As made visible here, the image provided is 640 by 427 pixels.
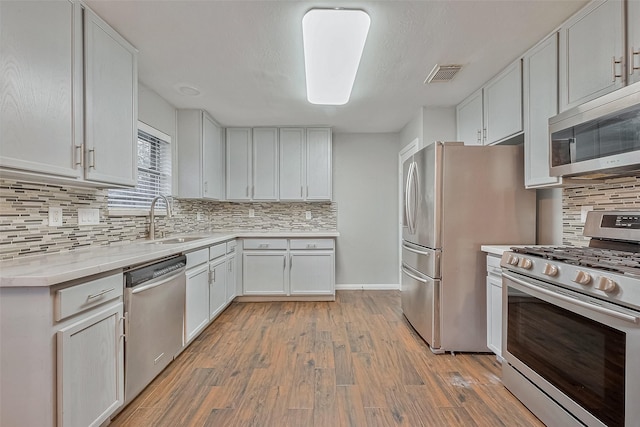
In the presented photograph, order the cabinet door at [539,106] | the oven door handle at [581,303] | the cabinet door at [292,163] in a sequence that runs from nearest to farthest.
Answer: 1. the oven door handle at [581,303]
2. the cabinet door at [539,106]
3. the cabinet door at [292,163]

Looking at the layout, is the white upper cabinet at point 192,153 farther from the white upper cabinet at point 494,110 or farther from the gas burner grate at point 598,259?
the gas burner grate at point 598,259

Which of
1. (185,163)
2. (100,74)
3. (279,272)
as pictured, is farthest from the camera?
(279,272)

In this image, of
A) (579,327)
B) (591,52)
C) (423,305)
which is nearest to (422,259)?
(423,305)

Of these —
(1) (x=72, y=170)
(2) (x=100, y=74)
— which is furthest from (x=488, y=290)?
(2) (x=100, y=74)

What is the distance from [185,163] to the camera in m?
3.36

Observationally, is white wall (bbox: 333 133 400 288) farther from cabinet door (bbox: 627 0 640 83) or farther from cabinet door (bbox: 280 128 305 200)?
cabinet door (bbox: 627 0 640 83)

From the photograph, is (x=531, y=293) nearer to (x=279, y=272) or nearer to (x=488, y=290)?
(x=488, y=290)

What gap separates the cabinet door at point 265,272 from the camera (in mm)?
3715

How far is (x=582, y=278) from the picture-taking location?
4.22ft

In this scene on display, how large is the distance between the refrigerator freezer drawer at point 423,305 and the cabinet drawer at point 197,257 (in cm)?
197

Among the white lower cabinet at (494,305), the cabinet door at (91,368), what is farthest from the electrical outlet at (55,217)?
the white lower cabinet at (494,305)

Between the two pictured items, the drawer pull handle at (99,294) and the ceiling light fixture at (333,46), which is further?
the ceiling light fixture at (333,46)

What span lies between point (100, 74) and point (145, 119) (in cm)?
104

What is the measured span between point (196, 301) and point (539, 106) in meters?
3.07
